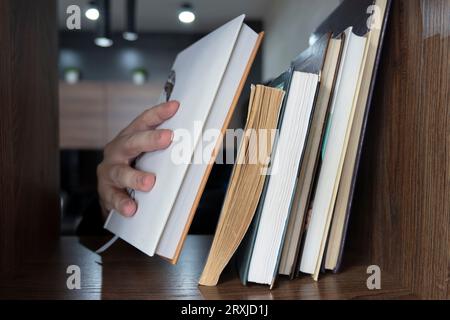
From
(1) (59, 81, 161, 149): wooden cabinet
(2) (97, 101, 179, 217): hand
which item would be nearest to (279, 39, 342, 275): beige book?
(2) (97, 101, 179, 217): hand

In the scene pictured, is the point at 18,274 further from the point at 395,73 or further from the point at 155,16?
the point at 155,16

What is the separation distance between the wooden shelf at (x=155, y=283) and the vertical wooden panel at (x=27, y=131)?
0.04 m

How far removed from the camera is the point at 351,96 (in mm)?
372

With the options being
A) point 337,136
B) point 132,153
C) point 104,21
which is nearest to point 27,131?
point 132,153

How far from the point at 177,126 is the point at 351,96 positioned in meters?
Answer: 0.16

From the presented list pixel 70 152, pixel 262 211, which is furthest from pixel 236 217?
pixel 70 152

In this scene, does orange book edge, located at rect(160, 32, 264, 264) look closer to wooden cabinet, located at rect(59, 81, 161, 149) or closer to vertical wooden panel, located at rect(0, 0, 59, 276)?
vertical wooden panel, located at rect(0, 0, 59, 276)

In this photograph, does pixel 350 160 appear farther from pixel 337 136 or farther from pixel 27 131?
pixel 27 131

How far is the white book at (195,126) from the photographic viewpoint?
0.34 m

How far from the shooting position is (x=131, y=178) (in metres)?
0.43

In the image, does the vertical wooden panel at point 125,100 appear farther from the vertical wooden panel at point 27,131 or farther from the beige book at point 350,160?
the beige book at point 350,160

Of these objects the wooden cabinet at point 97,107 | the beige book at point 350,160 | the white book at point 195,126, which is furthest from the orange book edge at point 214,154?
the wooden cabinet at point 97,107

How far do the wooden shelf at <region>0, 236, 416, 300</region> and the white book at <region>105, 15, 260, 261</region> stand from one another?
0.12ft

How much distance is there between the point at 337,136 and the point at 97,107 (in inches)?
143
